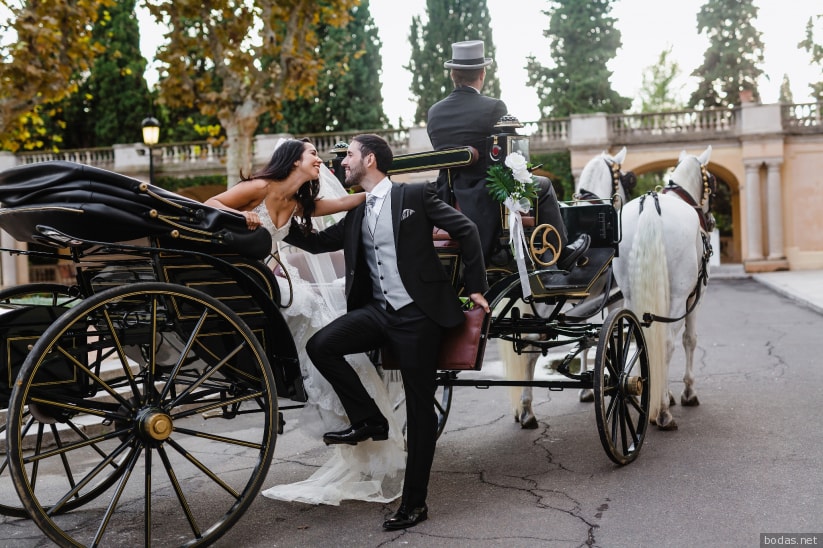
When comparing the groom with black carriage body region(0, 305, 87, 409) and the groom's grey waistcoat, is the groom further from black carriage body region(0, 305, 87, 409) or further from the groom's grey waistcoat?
black carriage body region(0, 305, 87, 409)

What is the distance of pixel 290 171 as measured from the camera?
466cm

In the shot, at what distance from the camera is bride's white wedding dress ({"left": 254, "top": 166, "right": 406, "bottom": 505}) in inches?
185

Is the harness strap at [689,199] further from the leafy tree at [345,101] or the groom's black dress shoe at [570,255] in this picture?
the leafy tree at [345,101]

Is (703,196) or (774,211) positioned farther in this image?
(774,211)

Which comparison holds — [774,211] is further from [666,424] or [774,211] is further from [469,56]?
[469,56]

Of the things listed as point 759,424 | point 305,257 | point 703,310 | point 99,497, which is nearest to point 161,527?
point 99,497

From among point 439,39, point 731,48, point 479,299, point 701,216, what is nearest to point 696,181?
point 701,216

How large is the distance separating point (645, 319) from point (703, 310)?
10.8 metres

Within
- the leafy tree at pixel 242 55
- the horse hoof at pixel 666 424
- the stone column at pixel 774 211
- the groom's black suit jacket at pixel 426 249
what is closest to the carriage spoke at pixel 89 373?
the groom's black suit jacket at pixel 426 249

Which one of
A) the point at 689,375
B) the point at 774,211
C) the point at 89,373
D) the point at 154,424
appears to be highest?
the point at 774,211

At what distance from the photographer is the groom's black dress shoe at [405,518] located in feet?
13.8

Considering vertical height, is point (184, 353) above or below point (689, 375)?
above

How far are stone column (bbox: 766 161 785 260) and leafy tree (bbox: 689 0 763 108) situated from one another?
11.3 metres

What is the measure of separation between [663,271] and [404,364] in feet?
8.77
